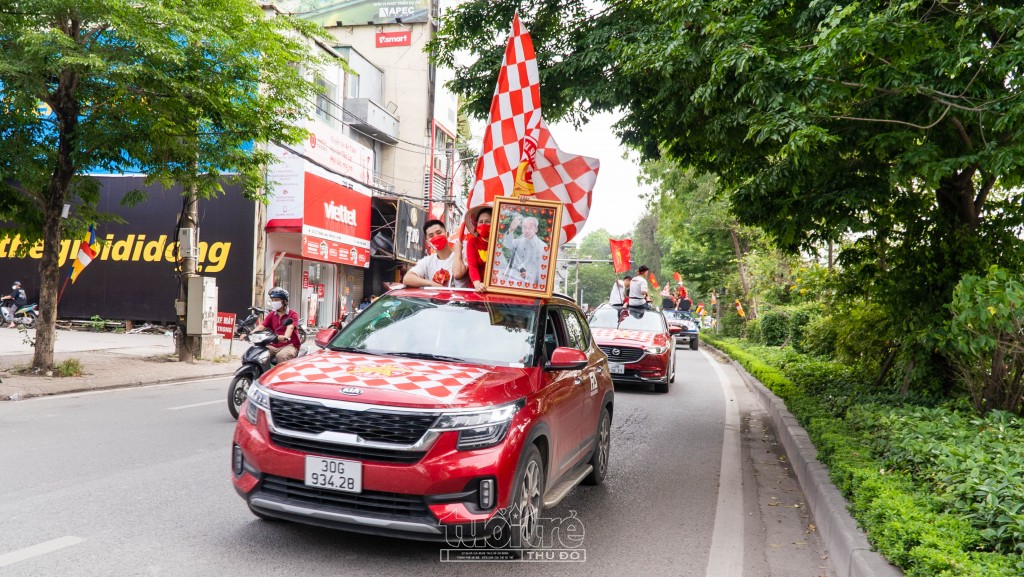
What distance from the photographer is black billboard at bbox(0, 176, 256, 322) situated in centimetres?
2553

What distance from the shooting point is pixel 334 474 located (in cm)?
418

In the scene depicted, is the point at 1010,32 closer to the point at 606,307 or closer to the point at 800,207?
the point at 800,207

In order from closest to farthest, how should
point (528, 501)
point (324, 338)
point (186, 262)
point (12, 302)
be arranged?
point (528, 501) → point (324, 338) → point (186, 262) → point (12, 302)

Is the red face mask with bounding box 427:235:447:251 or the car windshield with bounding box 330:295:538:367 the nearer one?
the car windshield with bounding box 330:295:538:367

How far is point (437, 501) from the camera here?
13.6 ft

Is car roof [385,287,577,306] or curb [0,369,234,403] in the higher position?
car roof [385,287,577,306]

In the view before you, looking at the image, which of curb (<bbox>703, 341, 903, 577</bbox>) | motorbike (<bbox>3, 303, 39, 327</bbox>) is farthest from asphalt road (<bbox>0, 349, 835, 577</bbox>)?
motorbike (<bbox>3, 303, 39, 327</bbox>)

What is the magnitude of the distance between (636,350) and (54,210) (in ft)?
34.2

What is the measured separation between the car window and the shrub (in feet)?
64.3

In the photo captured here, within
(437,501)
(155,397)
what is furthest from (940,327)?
(155,397)

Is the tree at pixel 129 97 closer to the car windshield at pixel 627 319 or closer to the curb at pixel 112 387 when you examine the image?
the curb at pixel 112 387

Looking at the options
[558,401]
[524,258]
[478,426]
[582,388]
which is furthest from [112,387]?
[478,426]

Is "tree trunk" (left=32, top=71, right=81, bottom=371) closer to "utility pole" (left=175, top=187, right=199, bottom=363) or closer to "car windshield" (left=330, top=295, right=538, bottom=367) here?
"utility pole" (left=175, top=187, right=199, bottom=363)

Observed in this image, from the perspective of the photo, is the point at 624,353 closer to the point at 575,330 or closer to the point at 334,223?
the point at 575,330
